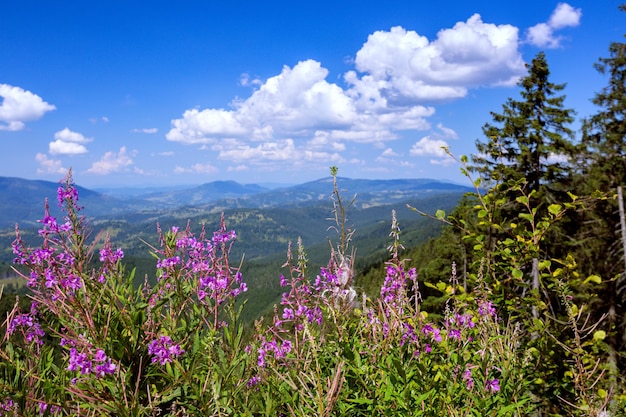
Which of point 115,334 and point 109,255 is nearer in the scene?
point 115,334

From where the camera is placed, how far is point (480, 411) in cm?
231

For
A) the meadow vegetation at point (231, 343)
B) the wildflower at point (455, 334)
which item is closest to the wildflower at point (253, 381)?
the meadow vegetation at point (231, 343)

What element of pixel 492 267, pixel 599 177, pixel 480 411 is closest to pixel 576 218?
pixel 599 177

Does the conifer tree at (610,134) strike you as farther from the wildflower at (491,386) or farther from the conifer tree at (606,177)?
the wildflower at (491,386)

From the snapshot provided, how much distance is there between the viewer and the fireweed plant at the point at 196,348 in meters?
2.07

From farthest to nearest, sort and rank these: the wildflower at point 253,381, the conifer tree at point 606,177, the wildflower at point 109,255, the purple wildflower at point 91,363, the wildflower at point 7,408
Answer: the conifer tree at point 606,177 < the wildflower at point 253,381 < the wildflower at point 109,255 < the wildflower at point 7,408 < the purple wildflower at point 91,363

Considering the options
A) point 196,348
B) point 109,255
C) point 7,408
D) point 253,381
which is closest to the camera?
point 7,408

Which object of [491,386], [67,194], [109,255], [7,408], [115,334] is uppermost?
[67,194]

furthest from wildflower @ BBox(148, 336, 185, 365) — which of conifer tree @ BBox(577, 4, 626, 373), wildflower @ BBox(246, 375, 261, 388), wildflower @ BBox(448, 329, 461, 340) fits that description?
conifer tree @ BBox(577, 4, 626, 373)

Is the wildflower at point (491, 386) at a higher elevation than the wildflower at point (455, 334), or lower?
lower

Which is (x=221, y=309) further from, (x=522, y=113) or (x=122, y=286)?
(x=522, y=113)

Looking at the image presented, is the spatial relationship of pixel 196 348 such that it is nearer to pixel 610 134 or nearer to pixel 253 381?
pixel 253 381

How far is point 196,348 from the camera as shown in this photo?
2254 millimetres

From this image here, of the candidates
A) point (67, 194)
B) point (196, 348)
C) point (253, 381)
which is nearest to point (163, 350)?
point (196, 348)
